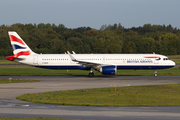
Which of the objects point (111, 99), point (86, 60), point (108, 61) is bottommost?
point (111, 99)

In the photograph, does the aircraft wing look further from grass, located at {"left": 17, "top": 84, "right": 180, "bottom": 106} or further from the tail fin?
grass, located at {"left": 17, "top": 84, "right": 180, "bottom": 106}

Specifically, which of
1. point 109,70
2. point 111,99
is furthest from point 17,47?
point 111,99

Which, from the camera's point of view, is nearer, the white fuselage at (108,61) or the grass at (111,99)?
the grass at (111,99)

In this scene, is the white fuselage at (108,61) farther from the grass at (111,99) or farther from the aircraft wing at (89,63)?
the grass at (111,99)

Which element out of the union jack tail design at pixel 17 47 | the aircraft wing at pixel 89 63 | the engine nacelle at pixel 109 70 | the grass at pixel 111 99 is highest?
the union jack tail design at pixel 17 47

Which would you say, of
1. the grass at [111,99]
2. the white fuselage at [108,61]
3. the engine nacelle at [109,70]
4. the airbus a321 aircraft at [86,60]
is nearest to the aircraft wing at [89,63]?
the airbus a321 aircraft at [86,60]

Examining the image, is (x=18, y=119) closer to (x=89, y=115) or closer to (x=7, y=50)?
(x=89, y=115)

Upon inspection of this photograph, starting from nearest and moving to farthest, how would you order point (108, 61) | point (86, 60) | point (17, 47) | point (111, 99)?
point (111, 99)
point (108, 61)
point (86, 60)
point (17, 47)

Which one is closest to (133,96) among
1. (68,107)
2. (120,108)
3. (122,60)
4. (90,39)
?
(120,108)

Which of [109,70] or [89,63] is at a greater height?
[89,63]

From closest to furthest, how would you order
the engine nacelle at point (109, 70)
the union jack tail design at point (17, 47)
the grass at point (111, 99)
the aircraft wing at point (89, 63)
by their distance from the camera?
the grass at point (111, 99) → the engine nacelle at point (109, 70) → the aircraft wing at point (89, 63) → the union jack tail design at point (17, 47)

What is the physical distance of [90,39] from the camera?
116 meters

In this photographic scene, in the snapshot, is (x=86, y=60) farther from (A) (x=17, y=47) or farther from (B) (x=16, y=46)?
(B) (x=16, y=46)

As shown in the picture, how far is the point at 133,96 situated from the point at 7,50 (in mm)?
84168
